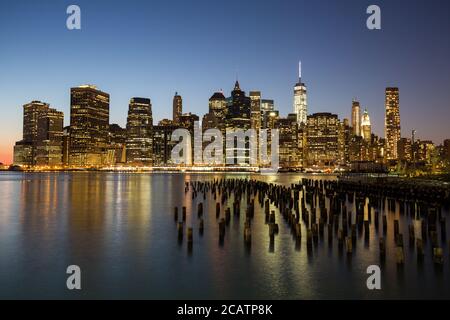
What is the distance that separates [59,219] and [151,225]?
899 centimetres

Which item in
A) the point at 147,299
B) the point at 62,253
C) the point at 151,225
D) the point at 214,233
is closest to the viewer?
the point at 147,299

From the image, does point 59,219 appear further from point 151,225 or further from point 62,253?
point 62,253

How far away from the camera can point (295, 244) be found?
76.1 ft

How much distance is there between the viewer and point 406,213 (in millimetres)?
36562

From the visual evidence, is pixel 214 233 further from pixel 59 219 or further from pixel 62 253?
pixel 59 219

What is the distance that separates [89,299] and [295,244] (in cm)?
1213

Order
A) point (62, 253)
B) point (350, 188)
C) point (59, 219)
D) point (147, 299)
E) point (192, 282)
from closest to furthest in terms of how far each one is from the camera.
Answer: point (147, 299) < point (192, 282) < point (62, 253) < point (59, 219) < point (350, 188)

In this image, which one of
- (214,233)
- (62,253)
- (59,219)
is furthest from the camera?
(59,219)

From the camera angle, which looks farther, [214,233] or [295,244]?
[214,233]
